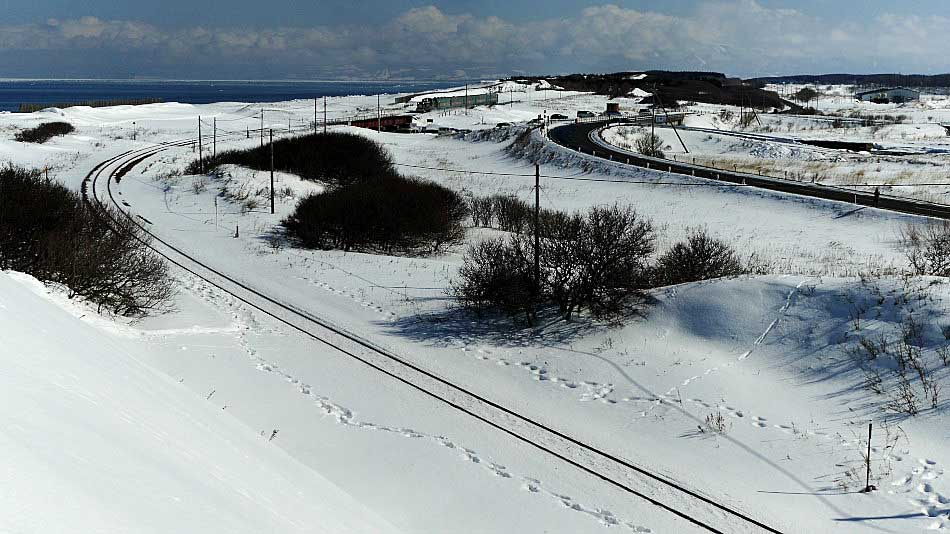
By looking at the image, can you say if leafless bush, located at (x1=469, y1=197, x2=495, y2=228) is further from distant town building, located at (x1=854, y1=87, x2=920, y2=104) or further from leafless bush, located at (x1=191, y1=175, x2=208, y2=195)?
distant town building, located at (x1=854, y1=87, x2=920, y2=104)

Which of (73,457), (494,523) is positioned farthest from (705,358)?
(73,457)

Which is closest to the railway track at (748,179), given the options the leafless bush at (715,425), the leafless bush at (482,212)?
the leafless bush at (482,212)

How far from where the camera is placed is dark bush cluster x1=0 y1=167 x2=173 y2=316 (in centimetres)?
2012

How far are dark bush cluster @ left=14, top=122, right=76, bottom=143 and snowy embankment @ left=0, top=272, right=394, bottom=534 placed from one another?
7394 cm

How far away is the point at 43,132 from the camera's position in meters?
82.8

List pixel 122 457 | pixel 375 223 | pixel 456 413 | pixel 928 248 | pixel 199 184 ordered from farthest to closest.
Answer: pixel 199 184 < pixel 375 223 < pixel 928 248 < pixel 456 413 < pixel 122 457

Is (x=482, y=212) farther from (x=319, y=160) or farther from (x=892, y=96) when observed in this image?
(x=892, y=96)

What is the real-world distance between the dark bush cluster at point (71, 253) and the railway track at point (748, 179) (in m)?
32.4

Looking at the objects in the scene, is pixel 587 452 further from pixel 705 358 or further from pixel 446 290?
pixel 446 290

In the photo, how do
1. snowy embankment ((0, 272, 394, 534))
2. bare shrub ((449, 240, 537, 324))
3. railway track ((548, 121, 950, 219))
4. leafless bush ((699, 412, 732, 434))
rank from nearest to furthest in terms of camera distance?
snowy embankment ((0, 272, 394, 534))
leafless bush ((699, 412, 732, 434))
bare shrub ((449, 240, 537, 324))
railway track ((548, 121, 950, 219))

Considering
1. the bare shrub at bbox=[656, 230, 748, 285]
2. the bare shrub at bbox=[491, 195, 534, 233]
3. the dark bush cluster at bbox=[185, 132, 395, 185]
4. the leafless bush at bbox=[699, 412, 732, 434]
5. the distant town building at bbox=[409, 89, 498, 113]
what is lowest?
the leafless bush at bbox=[699, 412, 732, 434]

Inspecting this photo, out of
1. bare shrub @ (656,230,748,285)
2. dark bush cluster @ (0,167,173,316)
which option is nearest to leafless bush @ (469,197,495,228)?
bare shrub @ (656,230,748,285)

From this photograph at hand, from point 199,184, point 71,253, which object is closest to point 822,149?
point 199,184

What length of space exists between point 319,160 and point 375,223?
25412 mm
